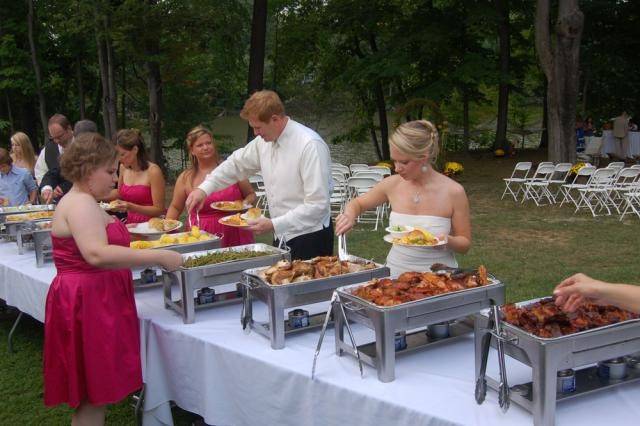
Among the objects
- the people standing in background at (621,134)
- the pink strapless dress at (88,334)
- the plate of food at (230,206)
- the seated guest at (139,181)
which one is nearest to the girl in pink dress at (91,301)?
the pink strapless dress at (88,334)

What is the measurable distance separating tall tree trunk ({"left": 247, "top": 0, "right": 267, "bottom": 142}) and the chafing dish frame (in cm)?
1162

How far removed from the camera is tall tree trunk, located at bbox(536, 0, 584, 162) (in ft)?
39.1

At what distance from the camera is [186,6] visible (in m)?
12.8

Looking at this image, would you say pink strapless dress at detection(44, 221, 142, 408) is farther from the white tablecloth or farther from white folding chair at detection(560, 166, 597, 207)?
the white tablecloth

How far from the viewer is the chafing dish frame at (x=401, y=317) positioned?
1.80 metres

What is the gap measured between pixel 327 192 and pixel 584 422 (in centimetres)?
171

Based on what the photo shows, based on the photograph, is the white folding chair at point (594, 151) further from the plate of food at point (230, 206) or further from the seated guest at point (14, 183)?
the plate of food at point (230, 206)

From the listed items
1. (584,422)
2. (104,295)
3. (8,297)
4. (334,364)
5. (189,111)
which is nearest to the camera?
(584,422)

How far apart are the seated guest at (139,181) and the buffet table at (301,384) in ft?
3.84

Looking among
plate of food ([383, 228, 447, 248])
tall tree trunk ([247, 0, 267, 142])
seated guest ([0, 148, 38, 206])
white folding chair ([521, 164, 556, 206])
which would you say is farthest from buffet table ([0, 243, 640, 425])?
tall tree trunk ([247, 0, 267, 142])

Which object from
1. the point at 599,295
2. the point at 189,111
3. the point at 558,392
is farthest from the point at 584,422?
the point at 189,111

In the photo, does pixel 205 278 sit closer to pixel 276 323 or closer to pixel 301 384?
pixel 276 323

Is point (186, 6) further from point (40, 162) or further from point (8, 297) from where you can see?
point (8, 297)

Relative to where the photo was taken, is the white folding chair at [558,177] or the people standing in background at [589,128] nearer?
the white folding chair at [558,177]
